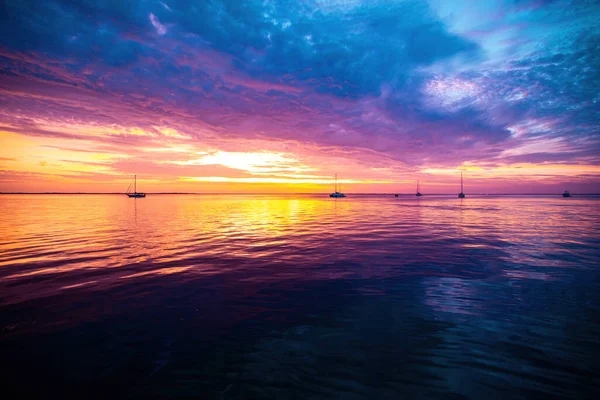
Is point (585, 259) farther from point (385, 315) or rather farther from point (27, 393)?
point (27, 393)

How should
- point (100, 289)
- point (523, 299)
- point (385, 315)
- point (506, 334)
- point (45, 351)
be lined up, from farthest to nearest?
point (100, 289)
point (523, 299)
point (385, 315)
point (506, 334)
point (45, 351)

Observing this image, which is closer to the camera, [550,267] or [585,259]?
[550,267]

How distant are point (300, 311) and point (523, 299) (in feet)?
25.6

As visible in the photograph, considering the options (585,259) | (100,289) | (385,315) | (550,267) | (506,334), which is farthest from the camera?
(585,259)

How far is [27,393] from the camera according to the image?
Result: 5.20 meters

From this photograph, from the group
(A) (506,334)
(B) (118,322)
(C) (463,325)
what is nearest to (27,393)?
(B) (118,322)

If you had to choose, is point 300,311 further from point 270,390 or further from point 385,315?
point 270,390

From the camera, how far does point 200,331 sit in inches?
294

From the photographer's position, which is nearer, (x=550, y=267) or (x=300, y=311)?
(x=300, y=311)

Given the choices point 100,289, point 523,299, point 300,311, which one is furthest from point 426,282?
point 100,289

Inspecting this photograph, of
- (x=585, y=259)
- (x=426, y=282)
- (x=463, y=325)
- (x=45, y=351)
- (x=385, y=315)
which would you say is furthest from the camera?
(x=585, y=259)

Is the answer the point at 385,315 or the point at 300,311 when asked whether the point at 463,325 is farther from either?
the point at 300,311

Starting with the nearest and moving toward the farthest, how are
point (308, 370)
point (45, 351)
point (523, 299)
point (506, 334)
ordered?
1. point (308, 370)
2. point (45, 351)
3. point (506, 334)
4. point (523, 299)

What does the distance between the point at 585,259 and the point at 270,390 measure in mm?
19304
